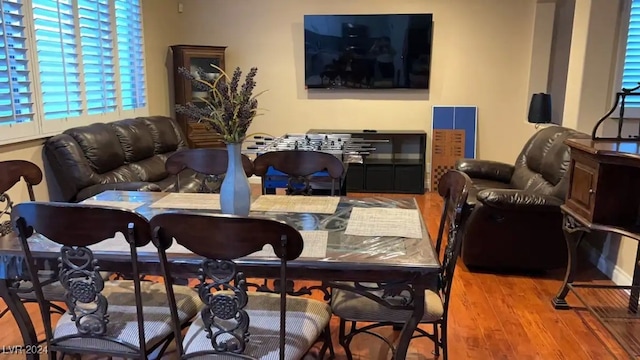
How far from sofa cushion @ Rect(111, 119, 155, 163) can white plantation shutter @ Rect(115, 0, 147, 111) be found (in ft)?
1.97

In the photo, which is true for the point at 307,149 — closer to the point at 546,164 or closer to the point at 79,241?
the point at 546,164

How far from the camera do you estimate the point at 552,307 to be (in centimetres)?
302

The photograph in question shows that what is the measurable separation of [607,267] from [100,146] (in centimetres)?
402

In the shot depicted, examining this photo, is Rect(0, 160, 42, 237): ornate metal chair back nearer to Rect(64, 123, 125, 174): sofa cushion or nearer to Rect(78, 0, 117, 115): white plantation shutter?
Rect(64, 123, 125, 174): sofa cushion

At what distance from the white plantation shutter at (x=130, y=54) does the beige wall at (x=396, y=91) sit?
104cm

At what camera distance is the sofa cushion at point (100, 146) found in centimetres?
375

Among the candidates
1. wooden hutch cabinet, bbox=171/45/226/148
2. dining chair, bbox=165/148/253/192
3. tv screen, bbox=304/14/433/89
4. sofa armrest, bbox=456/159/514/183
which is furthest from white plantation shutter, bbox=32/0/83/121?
sofa armrest, bbox=456/159/514/183

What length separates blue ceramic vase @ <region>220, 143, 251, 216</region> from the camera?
2.05 meters

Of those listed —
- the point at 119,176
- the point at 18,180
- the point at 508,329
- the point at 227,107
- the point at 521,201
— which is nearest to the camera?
the point at 227,107

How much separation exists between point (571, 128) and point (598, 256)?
112cm

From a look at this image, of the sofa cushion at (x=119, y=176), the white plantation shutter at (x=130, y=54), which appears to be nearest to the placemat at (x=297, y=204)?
the sofa cushion at (x=119, y=176)

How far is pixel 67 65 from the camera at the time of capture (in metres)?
3.97

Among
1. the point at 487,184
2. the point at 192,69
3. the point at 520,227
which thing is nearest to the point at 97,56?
the point at 192,69

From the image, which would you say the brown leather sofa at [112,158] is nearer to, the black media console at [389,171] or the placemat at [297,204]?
the placemat at [297,204]
